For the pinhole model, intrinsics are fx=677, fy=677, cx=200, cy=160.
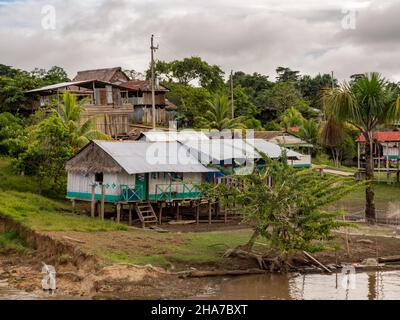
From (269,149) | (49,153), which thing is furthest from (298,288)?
(49,153)

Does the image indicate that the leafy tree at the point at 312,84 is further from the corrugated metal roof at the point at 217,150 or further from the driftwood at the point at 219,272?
the driftwood at the point at 219,272

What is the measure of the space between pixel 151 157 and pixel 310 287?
1100 centimetres

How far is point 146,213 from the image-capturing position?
29250 millimetres

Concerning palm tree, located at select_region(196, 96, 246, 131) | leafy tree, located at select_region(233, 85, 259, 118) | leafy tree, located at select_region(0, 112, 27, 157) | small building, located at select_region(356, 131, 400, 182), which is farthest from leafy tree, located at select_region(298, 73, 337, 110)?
leafy tree, located at select_region(0, 112, 27, 157)

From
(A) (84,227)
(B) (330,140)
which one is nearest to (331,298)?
(A) (84,227)

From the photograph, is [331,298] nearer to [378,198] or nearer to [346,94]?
[346,94]

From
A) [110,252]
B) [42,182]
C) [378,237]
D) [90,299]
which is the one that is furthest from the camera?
[42,182]

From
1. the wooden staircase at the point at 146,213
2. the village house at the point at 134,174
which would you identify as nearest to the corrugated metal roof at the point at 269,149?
the village house at the point at 134,174

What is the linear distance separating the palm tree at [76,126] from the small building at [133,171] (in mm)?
A: 4071

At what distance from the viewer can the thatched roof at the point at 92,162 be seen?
92.3 feet

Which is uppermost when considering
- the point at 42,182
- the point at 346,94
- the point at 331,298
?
the point at 346,94

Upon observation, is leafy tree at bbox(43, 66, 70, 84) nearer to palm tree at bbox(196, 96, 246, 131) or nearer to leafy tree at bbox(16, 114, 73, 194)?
palm tree at bbox(196, 96, 246, 131)
